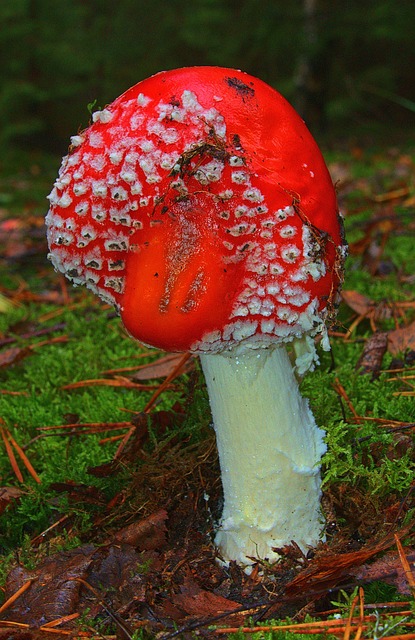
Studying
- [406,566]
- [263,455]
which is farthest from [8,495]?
[406,566]

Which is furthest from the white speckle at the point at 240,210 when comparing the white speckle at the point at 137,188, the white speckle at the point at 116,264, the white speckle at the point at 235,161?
the white speckle at the point at 116,264

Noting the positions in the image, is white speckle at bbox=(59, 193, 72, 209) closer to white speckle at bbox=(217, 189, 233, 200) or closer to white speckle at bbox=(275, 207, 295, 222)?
white speckle at bbox=(217, 189, 233, 200)

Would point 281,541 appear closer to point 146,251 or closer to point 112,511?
point 112,511

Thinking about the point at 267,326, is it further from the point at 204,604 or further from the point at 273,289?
the point at 204,604

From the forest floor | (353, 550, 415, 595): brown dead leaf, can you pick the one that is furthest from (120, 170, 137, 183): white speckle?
(353, 550, 415, 595): brown dead leaf

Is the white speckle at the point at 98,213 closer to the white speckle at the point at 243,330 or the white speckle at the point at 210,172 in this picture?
the white speckle at the point at 210,172

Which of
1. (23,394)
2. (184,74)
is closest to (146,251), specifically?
(184,74)
